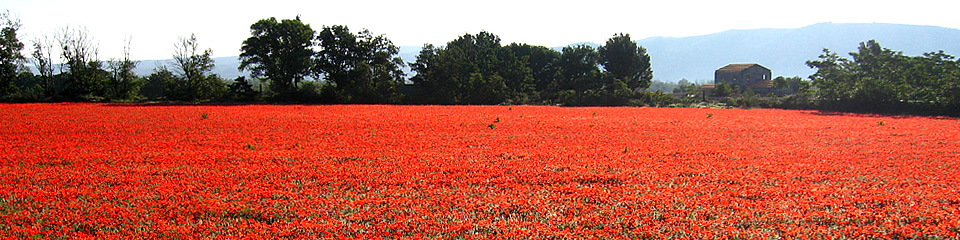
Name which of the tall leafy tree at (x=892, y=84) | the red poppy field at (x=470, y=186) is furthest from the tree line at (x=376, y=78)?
the red poppy field at (x=470, y=186)

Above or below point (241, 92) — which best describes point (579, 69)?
above

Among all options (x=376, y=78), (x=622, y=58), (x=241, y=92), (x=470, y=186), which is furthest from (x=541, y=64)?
(x=470, y=186)

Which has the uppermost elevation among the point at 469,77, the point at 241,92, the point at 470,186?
the point at 469,77

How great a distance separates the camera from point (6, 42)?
1453 inches

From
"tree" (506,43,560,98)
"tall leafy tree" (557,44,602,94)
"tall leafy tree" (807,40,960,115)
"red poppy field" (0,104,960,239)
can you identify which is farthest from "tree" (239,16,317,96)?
"tall leafy tree" (807,40,960,115)

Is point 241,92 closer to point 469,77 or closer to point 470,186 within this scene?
point 469,77

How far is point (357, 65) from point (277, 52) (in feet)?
18.2

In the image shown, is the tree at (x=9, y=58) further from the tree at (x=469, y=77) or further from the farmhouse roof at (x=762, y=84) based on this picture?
the farmhouse roof at (x=762, y=84)

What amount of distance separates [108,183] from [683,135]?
1420cm

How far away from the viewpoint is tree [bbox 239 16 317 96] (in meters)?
38.3

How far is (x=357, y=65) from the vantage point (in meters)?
40.1

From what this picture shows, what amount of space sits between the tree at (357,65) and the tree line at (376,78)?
8 centimetres

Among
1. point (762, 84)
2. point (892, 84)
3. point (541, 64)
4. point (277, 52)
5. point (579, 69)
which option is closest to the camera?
point (892, 84)

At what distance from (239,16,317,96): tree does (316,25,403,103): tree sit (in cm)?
199
